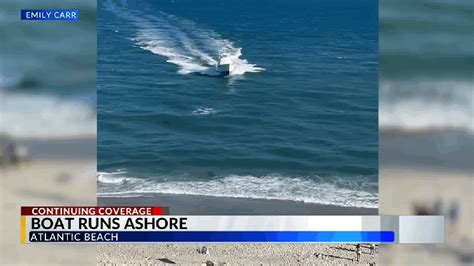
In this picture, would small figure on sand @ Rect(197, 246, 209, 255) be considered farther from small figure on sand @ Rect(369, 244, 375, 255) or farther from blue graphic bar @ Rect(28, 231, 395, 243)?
small figure on sand @ Rect(369, 244, 375, 255)

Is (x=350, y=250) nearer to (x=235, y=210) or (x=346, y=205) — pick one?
(x=346, y=205)

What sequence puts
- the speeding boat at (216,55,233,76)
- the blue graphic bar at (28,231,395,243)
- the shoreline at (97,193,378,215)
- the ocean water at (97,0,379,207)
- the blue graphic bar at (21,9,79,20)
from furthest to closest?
the speeding boat at (216,55,233,76) < the ocean water at (97,0,379,207) < the blue graphic bar at (21,9,79,20) < the shoreline at (97,193,378,215) < the blue graphic bar at (28,231,395,243)

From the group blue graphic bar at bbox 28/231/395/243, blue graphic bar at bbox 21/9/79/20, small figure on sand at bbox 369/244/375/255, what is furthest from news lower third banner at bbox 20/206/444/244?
blue graphic bar at bbox 21/9/79/20

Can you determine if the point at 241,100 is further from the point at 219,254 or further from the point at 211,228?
the point at 219,254

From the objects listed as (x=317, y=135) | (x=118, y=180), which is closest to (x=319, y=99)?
(x=317, y=135)

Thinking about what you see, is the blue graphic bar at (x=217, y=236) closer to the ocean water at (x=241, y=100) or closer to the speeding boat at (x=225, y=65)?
the ocean water at (x=241, y=100)

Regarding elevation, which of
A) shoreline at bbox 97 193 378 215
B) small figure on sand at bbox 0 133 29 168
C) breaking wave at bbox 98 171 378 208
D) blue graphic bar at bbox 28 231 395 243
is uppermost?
small figure on sand at bbox 0 133 29 168

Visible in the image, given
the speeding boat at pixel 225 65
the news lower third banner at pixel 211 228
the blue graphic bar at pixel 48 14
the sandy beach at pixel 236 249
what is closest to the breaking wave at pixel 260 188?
the sandy beach at pixel 236 249
